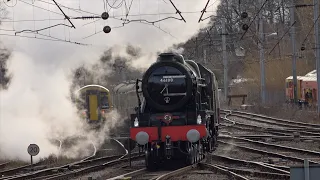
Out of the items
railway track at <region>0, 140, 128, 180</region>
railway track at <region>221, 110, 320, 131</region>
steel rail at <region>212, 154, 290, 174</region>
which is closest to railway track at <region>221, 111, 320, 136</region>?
railway track at <region>221, 110, 320, 131</region>

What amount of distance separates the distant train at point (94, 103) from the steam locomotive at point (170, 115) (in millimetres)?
13733

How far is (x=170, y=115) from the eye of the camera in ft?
43.8

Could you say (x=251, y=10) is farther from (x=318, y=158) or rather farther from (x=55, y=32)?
(x=318, y=158)

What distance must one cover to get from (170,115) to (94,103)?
600 inches

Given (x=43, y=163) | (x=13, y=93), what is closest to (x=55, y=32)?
(x=13, y=93)

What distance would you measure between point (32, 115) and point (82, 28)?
3.86 metres

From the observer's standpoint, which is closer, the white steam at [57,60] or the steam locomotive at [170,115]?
the steam locomotive at [170,115]

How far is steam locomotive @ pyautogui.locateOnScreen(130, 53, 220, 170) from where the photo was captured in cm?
1311

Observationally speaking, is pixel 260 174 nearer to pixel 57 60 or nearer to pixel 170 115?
pixel 170 115

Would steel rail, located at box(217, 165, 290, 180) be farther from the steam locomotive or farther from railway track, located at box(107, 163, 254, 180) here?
the steam locomotive

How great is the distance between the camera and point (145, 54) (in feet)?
67.6

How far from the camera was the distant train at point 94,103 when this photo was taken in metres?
27.7

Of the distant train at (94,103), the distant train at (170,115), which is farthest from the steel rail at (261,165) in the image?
the distant train at (94,103)

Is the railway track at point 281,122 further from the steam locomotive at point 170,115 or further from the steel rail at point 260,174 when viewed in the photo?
the steel rail at point 260,174
